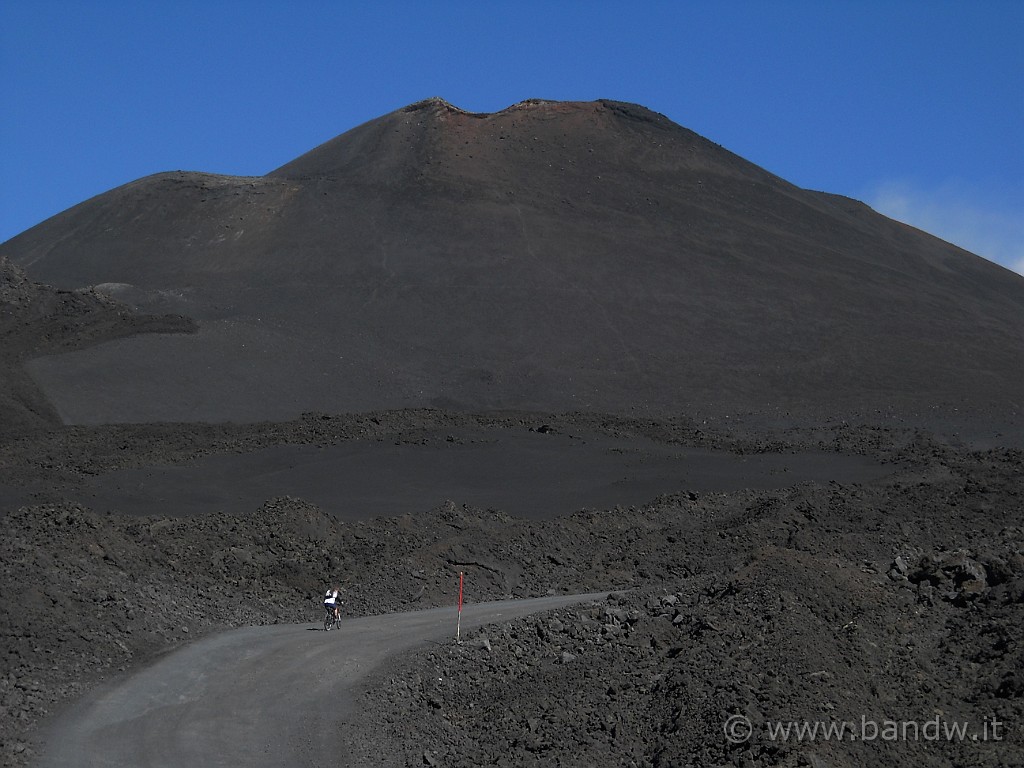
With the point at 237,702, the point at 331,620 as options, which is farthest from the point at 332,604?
the point at 237,702

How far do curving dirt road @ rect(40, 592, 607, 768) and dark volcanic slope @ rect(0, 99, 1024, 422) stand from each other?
30.5 m

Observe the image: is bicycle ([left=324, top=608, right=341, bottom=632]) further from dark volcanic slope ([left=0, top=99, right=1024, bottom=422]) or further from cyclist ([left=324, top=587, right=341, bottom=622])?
dark volcanic slope ([left=0, top=99, right=1024, bottom=422])

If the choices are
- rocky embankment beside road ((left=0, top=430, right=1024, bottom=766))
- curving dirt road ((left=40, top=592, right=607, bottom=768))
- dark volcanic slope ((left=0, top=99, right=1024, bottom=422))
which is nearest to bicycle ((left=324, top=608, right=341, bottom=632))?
curving dirt road ((left=40, top=592, right=607, bottom=768))

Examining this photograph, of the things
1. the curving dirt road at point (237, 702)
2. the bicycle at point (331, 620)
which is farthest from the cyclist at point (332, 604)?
the curving dirt road at point (237, 702)

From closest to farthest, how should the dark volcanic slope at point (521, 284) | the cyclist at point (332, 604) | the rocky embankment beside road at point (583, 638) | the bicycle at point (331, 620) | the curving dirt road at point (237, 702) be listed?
the rocky embankment beside road at point (583, 638) → the curving dirt road at point (237, 702) → the cyclist at point (332, 604) → the bicycle at point (331, 620) → the dark volcanic slope at point (521, 284)

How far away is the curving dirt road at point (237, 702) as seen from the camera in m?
11.9

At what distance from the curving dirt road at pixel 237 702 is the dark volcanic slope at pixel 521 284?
30.5 meters

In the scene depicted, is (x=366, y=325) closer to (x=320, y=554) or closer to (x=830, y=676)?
(x=320, y=554)

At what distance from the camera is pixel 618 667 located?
43.9 feet

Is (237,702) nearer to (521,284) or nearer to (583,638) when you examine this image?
(583,638)

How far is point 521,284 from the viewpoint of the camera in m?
63.7

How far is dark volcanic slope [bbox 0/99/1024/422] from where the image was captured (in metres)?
51.9

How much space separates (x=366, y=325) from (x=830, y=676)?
160ft

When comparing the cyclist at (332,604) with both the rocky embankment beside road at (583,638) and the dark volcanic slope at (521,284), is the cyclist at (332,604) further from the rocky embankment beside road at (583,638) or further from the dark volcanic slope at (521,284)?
the dark volcanic slope at (521,284)
